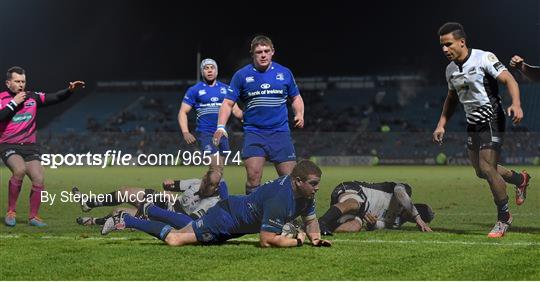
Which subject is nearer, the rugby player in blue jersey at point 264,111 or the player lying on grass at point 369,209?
the rugby player in blue jersey at point 264,111

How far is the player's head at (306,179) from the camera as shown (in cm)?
776

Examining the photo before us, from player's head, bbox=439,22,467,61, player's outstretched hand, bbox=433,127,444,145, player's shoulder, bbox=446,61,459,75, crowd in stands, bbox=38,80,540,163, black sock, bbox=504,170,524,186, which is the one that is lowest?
crowd in stands, bbox=38,80,540,163

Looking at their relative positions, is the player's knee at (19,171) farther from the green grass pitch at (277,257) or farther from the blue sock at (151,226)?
the blue sock at (151,226)

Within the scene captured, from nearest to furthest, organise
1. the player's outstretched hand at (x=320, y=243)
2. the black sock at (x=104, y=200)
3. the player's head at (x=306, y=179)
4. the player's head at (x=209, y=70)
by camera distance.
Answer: the player's head at (x=306, y=179), the player's outstretched hand at (x=320, y=243), the black sock at (x=104, y=200), the player's head at (x=209, y=70)

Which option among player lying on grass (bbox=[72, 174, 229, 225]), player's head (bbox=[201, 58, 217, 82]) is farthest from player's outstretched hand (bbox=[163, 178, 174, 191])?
player's head (bbox=[201, 58, 217, 82])

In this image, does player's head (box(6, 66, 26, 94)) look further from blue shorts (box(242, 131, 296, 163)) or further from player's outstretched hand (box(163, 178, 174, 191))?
blue shorts (box(242, 131, 296, 163))

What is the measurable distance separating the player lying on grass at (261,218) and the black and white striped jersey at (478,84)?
8.00 ft

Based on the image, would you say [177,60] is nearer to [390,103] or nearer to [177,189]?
[390,103]

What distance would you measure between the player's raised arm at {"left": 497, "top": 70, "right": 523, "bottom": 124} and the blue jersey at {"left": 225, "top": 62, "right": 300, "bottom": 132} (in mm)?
2510

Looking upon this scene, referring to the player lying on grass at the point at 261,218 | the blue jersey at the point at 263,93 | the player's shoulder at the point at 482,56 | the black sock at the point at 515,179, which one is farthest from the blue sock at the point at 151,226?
the black sock at the point at 515,179

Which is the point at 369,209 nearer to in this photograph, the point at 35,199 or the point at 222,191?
the point at 222,191

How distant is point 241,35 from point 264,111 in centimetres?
3686

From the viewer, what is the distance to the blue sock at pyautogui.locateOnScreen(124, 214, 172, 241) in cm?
842

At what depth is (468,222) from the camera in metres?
11.8
